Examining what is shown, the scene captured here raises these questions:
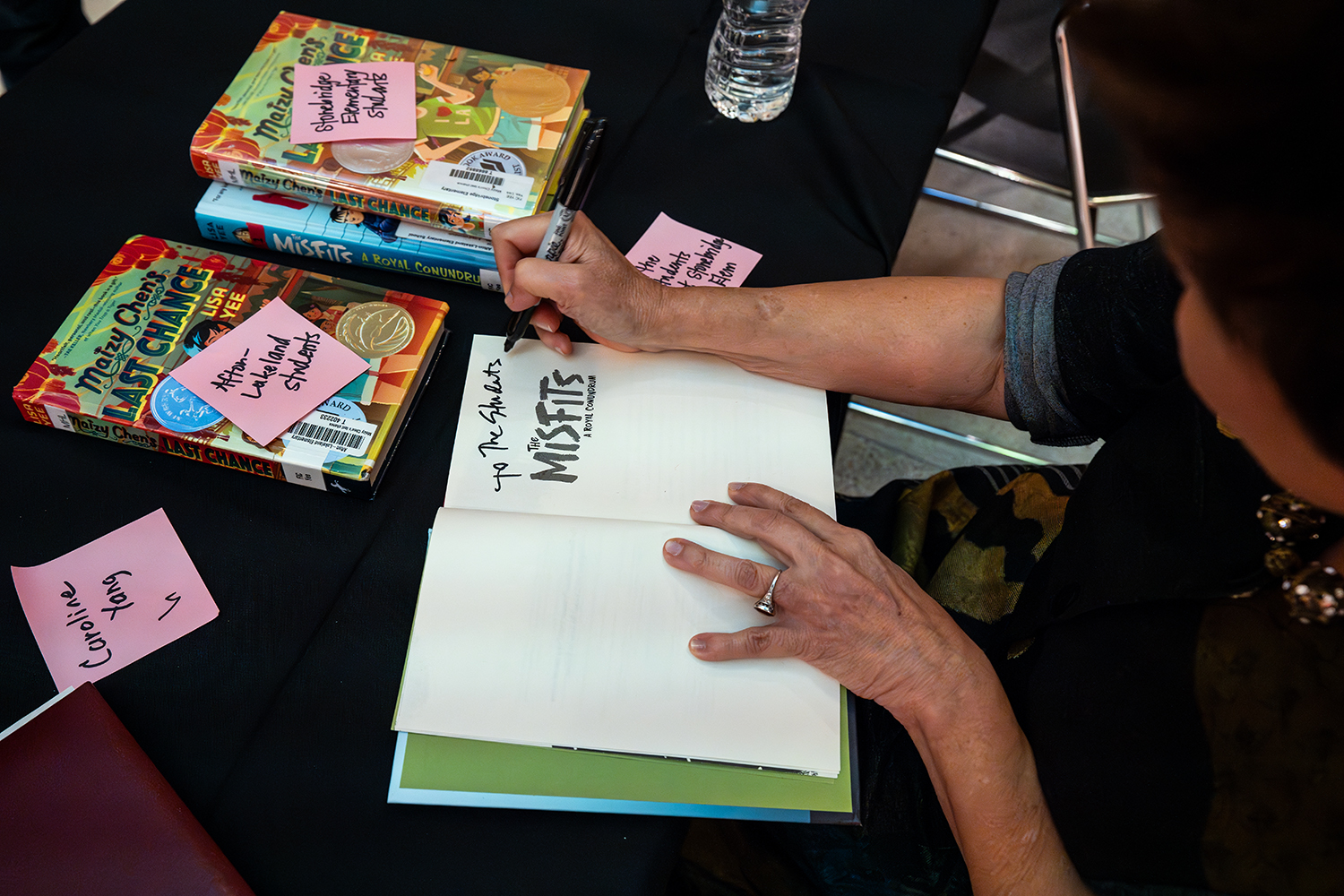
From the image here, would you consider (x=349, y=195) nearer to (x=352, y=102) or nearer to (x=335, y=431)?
(x=352, y=102)

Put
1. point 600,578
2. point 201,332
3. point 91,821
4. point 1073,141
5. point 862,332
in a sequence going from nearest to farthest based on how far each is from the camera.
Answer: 1. point 91,821
2. point 600,578
3. point 201,332
4. point 862,332
5. point 1073,141

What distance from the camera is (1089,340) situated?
0.88m

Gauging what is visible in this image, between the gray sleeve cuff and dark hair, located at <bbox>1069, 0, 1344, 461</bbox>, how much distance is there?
359 mm

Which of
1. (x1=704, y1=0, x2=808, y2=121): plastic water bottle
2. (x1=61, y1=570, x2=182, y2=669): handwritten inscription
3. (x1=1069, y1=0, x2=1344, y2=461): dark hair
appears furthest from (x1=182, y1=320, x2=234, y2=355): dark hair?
(x1=1069, y1=0, x2=1344, y2=461): dark hair

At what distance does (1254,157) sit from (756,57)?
0.75 m

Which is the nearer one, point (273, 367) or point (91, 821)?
point (91, 821)

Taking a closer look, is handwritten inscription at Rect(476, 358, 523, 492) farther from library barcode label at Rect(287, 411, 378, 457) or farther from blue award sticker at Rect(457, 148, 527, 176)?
blue award sticker at Rect(457, 148, 527, 176)

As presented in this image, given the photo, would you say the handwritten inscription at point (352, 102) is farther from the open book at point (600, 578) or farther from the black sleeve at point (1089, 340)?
the black sleeve at point (1089, 340)

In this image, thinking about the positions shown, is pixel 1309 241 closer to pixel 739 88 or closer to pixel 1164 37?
pixel 1164 37

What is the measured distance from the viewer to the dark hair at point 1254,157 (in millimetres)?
474

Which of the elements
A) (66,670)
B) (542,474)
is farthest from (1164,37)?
(66,670)

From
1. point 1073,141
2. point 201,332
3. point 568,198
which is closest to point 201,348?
point 201,332

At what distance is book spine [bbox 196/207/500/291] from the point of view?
0.94m

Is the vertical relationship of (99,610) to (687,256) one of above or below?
below
